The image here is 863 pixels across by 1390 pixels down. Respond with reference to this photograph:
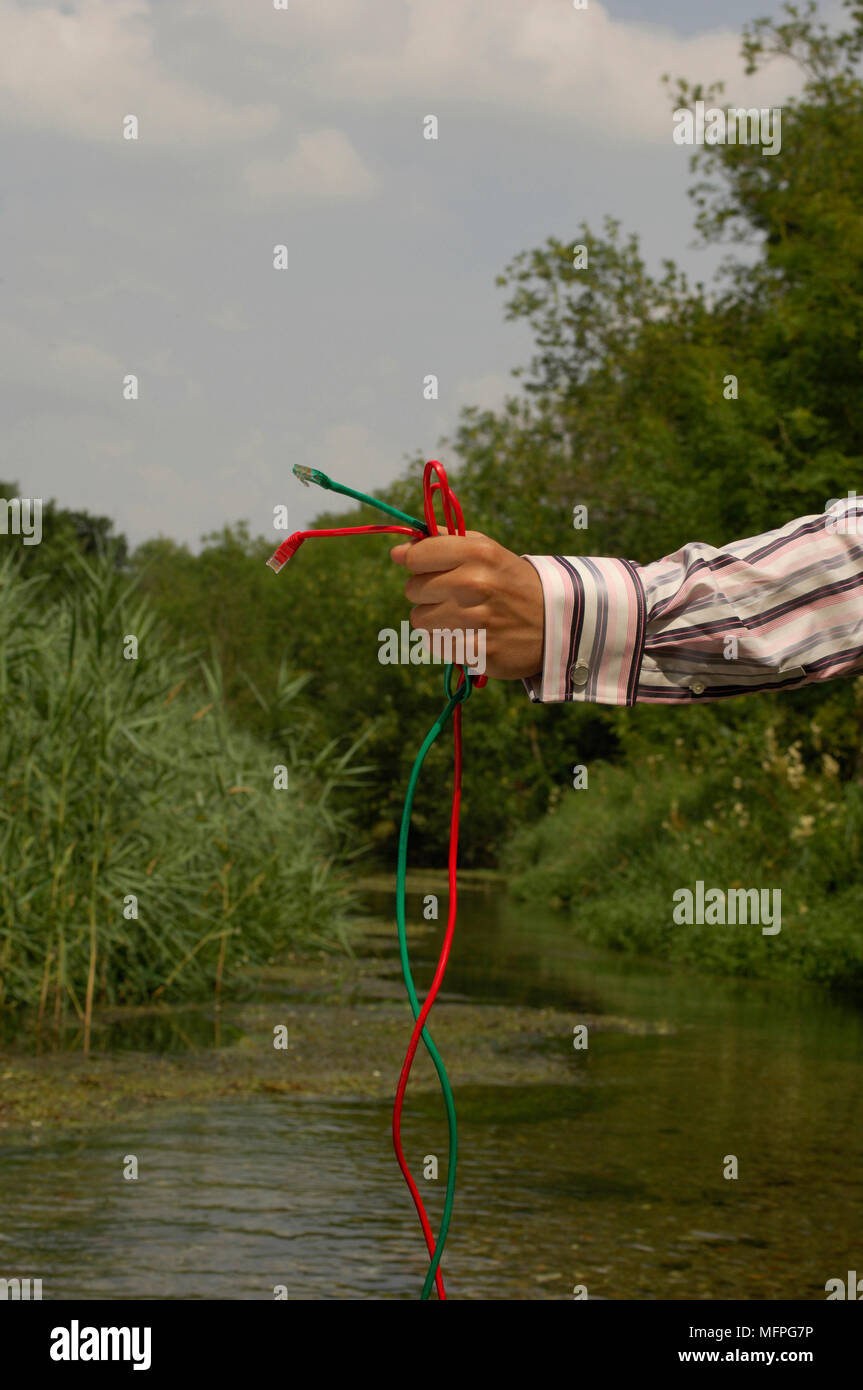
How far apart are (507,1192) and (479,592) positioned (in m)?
4.90

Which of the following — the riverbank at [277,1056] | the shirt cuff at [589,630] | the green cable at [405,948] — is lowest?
the riverbank at [277,1056]

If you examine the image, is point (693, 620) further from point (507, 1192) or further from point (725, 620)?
point (507, 1192)

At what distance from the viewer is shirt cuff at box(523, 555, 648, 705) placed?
2078 mm

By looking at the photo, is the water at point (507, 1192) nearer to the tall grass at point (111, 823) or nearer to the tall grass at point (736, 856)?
the tall grass at point (111, 823)

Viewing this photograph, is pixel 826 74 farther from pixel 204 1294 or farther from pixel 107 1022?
pixel 204 1294

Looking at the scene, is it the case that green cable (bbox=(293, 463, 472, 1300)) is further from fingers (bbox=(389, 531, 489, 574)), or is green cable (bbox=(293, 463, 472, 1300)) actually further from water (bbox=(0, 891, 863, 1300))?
water (bbox=(0, 891, 863, 1300))

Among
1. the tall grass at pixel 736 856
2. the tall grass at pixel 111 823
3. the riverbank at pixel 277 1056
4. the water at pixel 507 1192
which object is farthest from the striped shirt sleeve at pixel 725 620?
the tall grass at pixel 736 856

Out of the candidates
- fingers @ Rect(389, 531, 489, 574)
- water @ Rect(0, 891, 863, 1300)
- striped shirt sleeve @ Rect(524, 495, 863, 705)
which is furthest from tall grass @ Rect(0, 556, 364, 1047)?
fingers @ Rect(389, 531, 489, 574)

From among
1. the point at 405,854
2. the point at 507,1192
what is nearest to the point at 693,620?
the point at 405,854

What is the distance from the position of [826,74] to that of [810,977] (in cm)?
1936

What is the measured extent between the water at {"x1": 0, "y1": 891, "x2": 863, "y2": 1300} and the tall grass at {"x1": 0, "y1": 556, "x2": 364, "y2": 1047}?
1.68m

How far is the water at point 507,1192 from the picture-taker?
17.4ft

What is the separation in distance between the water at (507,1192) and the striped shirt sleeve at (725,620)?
3371mm
